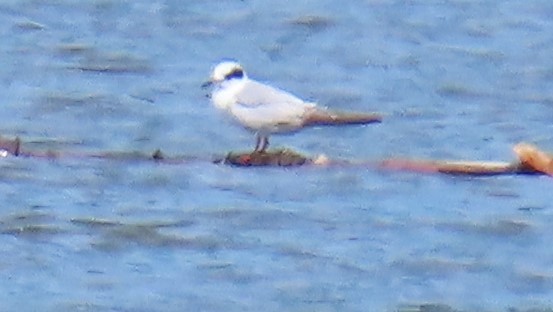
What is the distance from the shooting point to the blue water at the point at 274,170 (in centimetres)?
1202

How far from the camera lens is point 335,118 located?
11789 millimetres

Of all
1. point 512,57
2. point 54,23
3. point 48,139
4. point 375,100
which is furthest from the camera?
point 54,23

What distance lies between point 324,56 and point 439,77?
50.8 inches

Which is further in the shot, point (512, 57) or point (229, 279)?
point (512, 57)

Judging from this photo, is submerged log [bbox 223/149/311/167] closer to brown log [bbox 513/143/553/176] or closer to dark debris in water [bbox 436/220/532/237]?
dark debris in water [bbox 436/220/532/237]

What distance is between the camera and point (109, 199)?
13766mm

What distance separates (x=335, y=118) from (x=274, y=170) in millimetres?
2387

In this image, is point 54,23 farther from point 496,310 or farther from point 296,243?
point 496,310

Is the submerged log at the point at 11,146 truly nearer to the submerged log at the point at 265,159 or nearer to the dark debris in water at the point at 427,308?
the submerged log at the point at 265,159

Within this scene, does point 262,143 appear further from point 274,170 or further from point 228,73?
point 274,170

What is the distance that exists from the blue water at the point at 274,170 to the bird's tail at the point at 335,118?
734mm

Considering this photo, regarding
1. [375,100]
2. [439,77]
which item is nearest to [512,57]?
[439,77]

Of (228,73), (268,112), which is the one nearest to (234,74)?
(228,73)

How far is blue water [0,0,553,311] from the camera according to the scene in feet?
39.4
